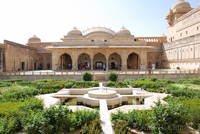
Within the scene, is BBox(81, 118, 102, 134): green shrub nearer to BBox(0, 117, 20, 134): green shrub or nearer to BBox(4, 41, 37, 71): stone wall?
BBox(0, 117, 20, 134): green shrub

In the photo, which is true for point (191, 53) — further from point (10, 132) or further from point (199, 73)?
point (10, 132)

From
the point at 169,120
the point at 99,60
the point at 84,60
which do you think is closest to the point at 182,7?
the point at 99,60

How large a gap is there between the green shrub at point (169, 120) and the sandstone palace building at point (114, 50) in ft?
59.3

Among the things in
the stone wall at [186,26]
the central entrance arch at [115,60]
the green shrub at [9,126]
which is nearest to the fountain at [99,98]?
the green shrub at [9,126]

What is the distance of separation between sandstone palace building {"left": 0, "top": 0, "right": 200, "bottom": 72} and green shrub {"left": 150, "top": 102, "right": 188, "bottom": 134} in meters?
18.1

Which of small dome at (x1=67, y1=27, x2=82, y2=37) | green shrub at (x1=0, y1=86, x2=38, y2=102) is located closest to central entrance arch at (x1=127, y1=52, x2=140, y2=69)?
small dome at (x1=67, y1=27, x2=82, y2=37)

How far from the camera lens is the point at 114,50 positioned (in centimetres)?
2331

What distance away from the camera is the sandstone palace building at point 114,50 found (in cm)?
2200

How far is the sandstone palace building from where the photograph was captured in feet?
72.2

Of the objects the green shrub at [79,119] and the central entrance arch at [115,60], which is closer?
the green shrub at [79,119]

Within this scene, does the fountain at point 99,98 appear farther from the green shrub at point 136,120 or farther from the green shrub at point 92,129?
the green shrub at point 92,129

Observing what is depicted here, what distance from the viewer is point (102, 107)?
6.72m

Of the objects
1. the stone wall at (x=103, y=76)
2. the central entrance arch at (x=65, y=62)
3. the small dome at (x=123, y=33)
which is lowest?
the stone wall at (x=103, y=76)

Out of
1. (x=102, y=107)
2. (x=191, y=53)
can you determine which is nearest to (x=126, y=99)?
(x=102, y=107)
